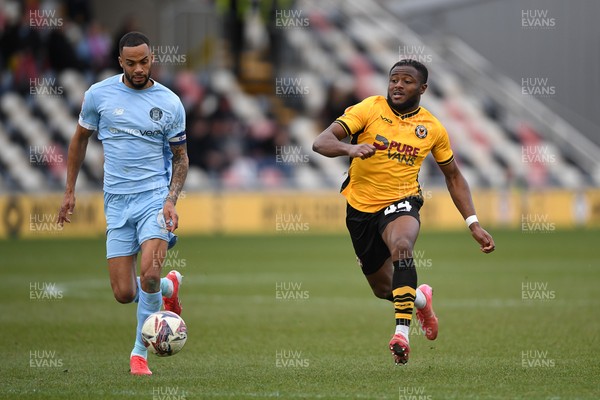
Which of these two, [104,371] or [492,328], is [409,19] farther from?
[104,371]

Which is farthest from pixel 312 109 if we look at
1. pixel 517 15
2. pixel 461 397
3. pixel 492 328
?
pixel 461 397

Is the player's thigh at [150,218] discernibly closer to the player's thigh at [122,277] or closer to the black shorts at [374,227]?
the player's thigh at [122,277]

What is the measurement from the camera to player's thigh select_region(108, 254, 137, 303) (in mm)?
8945

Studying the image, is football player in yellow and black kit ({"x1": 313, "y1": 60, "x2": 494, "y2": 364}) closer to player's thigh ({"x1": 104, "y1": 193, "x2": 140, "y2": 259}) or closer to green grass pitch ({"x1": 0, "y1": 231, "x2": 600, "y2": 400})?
green grass pitch ({"x1": 0, "y1": 231, "x2": 600, "y2": 400})

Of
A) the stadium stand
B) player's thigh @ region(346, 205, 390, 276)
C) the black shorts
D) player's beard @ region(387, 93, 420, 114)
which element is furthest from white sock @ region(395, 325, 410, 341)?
the stadium stand

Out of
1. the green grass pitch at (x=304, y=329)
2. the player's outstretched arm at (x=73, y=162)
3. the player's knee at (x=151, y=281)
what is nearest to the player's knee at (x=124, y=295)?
the player's knee at (x=151, y=281)

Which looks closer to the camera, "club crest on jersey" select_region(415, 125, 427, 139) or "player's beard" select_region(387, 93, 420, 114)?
"player's beard" select_region(387, 93, 420, 114)

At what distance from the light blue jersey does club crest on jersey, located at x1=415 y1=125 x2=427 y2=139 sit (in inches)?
75.4

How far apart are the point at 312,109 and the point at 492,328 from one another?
2049cm

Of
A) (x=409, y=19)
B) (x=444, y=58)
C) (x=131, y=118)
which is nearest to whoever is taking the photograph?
(x=131, y=118)

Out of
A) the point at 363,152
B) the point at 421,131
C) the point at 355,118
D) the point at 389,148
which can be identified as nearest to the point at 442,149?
the point at 421,131

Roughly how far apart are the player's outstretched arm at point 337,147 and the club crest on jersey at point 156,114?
4.09ft

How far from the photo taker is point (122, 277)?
352 inches

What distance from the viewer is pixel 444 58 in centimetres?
3562
